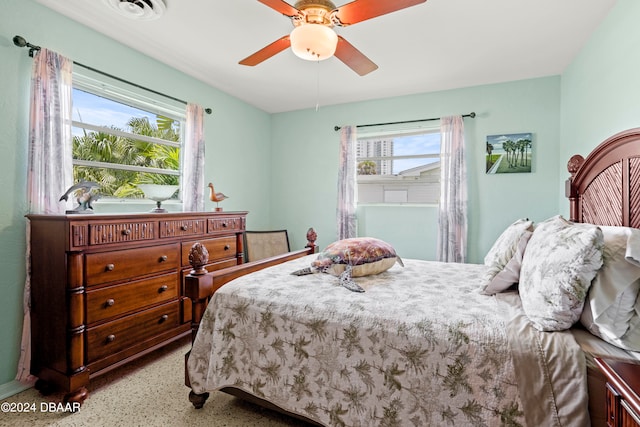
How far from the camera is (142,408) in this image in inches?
73.5

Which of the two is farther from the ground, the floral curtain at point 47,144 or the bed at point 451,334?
the floral curtain at point 47,144

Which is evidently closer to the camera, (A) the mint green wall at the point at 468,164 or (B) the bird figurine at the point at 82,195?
(B) the bird figurine at the point at 82,195

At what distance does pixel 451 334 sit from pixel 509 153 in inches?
113

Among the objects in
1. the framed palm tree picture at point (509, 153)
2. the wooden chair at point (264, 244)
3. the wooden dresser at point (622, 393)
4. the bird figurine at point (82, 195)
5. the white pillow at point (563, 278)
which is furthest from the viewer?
the wooden chair at point (264, 244)

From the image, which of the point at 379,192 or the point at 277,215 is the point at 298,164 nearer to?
the point at 277,215

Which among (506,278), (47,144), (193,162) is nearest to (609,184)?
(506,278)

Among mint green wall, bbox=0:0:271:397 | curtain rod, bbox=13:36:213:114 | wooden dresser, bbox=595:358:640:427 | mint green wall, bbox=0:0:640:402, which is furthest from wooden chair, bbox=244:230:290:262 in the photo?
wooden dresser, bbox=595:358:640:427

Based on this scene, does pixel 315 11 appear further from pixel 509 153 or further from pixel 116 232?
pixel 509 153

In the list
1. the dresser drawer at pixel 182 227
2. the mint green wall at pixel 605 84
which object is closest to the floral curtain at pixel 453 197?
the mint green wall at pixel 605 84

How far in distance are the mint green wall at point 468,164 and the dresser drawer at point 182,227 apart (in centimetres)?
187

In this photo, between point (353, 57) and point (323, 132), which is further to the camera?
point (323, 132)

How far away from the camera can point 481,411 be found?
1196 millimetres

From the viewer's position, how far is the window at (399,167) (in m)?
3.86

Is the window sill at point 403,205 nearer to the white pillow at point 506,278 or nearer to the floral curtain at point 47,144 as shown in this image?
the white pillow at point 506,278
